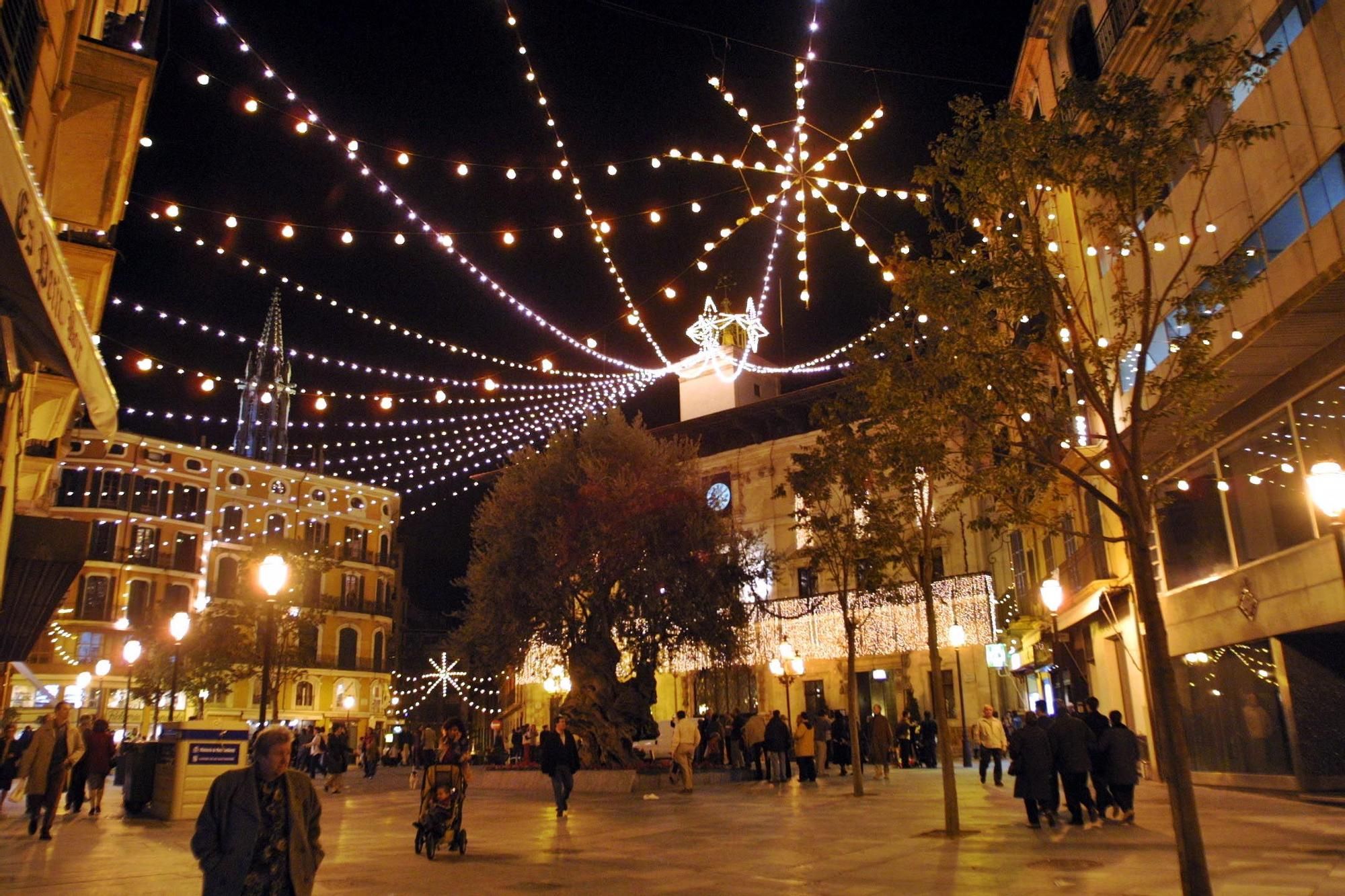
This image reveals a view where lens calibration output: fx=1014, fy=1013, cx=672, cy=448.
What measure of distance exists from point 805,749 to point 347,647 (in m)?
41.1

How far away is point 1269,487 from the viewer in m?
14.7

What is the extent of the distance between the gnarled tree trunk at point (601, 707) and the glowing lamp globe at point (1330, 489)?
49.1 ft

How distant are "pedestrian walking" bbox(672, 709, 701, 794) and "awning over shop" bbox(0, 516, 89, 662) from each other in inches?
428

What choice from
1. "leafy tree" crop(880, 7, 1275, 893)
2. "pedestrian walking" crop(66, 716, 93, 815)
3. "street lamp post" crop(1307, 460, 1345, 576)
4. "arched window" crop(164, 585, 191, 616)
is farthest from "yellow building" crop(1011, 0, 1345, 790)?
"arched window" crop(164, 585, 191, 616)

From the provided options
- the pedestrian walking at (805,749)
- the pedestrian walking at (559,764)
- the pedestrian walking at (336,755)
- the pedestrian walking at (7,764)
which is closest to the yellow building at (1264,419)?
the pedestrian walking at (805,749)

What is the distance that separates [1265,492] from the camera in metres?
14.8

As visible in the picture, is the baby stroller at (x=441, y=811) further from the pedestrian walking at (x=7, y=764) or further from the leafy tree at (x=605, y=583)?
the leafy tree at (x=605, y=583)

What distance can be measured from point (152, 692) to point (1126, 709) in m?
33.3

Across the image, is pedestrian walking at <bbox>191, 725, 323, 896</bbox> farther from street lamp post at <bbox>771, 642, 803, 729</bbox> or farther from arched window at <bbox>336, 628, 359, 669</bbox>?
arched window at <bbox>336, 628, 359, 669</bbox>

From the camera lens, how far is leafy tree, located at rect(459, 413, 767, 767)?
21.7 meters

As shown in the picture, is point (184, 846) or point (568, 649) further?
point (568, 649)

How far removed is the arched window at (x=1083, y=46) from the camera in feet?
61.8

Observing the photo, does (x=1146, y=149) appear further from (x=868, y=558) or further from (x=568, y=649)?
(x=568, y=649)

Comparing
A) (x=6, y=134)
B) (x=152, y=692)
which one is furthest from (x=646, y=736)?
(x=152, y=692)
